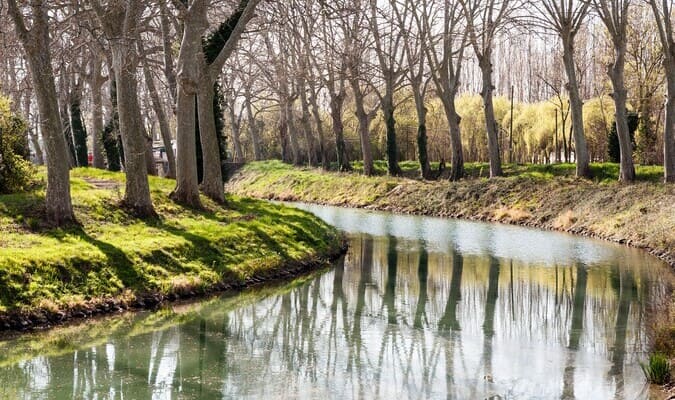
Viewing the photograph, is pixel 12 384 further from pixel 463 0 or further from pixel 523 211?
pixel 463 0

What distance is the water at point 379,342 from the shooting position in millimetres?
10086

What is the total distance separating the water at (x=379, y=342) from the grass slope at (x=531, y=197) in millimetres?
4527

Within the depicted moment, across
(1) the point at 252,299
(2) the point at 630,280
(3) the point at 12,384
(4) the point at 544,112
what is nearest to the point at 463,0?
(4) the point at 544,112

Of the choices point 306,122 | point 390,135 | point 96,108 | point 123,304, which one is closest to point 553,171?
point 390,135

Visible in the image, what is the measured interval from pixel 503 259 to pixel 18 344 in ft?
45.3

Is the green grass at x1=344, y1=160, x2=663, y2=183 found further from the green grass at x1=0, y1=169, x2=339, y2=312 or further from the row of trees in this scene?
the green grass at x1=0, y1=169, x2=339, y2=312

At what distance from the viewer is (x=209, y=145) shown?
74.9ft

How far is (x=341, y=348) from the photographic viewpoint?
1220cm

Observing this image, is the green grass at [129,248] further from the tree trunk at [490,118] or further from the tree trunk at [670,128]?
the tree trunk at [490,118]

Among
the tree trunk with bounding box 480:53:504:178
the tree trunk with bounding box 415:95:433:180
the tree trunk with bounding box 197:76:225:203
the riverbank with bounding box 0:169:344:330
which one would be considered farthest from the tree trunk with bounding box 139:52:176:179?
the tree trunk with bounding box 480:53:504:178

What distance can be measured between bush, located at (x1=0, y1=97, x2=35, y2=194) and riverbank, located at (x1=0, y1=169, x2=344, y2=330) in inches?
30.0

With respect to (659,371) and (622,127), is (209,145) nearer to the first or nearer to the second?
(659,371)

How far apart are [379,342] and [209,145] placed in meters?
11.8

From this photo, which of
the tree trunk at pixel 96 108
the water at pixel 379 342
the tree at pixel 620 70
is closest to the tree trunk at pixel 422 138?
the tree at pixel 620 70
